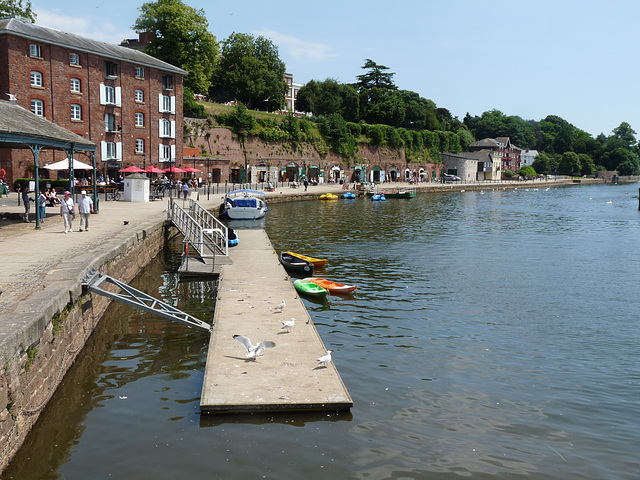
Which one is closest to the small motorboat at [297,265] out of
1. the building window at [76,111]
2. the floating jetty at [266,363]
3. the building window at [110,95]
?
the floating jetty at [266,363]

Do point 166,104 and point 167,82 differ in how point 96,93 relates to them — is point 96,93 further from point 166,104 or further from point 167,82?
point 167,82

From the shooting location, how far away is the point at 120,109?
57.2 m

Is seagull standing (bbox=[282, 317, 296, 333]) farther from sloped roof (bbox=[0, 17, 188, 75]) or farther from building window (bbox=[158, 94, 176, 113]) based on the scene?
building window (bbox=[158, 94, 176, 113])

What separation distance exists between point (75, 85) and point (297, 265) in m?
39.6

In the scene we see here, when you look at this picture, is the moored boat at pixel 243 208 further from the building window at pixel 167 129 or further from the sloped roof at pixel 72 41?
the sloped roof at pixel 72 41

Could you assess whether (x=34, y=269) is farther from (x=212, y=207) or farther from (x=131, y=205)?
(x=212, y=207)

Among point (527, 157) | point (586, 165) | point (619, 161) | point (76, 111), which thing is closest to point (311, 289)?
point (76, 111)

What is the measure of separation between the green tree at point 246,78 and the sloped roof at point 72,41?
25734mm

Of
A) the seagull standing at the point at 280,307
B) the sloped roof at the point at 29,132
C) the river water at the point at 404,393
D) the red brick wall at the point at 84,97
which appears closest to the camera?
the river water at the point at 404,393

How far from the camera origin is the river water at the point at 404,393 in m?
8.97

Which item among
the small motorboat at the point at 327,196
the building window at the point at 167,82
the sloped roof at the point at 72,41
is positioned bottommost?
the small motorboat at the point at 327,196

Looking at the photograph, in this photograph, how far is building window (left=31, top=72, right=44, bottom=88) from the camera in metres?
50.1

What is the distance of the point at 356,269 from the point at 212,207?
793 inches

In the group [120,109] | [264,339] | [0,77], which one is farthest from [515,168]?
[264,339]
